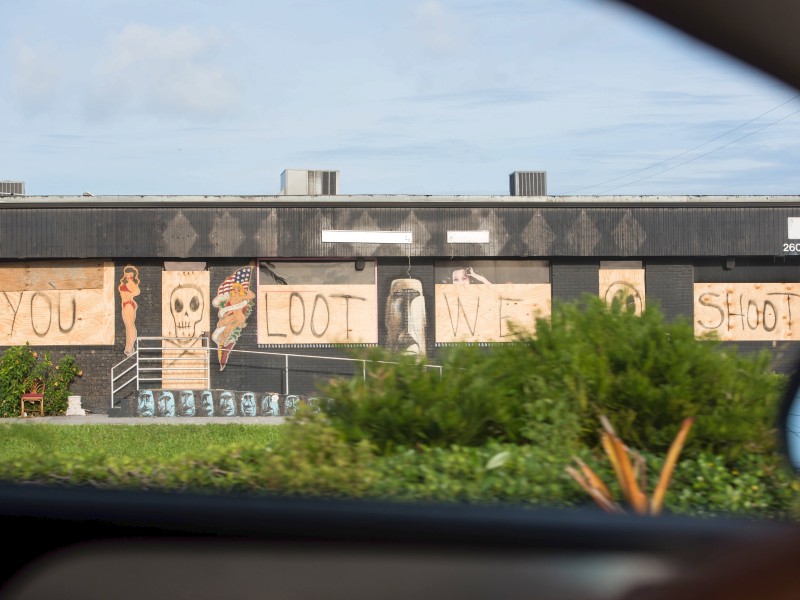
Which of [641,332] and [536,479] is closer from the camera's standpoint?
[536,479]

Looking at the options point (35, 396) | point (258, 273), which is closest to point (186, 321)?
point (258, 273)

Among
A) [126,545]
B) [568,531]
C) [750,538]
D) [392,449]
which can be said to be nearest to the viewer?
[750,538]

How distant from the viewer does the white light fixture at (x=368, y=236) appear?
2041cm

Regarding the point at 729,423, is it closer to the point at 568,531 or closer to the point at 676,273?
the point at 568,531

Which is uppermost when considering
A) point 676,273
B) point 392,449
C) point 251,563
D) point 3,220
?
point 3,220

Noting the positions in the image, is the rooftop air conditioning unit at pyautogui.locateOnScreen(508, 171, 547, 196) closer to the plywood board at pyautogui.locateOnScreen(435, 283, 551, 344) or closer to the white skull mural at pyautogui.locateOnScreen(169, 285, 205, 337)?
the plywood board at pyautogui.locateOnScreen(435, 283, 551, 344)

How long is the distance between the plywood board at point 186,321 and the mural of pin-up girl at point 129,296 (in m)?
0.65

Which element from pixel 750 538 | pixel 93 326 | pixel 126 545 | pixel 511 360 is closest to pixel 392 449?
pixel 511 360

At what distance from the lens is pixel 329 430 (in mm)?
4504

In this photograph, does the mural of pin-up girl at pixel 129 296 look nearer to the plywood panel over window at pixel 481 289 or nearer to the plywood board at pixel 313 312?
the plywood board at pixel 313 312

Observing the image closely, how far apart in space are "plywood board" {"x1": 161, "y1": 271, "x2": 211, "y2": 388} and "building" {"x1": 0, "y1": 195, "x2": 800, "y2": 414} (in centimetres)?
3

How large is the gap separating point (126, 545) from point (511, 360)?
148 inches

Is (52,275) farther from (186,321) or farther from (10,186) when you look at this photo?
(10,186)

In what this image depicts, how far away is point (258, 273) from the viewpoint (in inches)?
814
